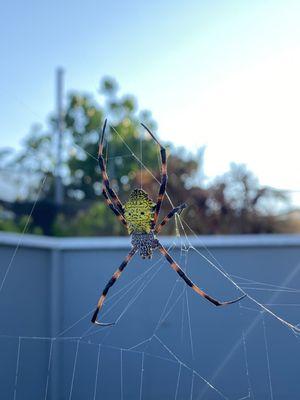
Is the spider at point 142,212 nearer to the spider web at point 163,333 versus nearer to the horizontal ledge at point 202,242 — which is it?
the spider web at point 163,333

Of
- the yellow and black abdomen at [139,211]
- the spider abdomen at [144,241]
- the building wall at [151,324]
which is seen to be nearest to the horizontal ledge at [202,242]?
the building wall at [151,324]

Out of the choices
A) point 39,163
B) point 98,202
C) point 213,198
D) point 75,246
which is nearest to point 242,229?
point 213,198

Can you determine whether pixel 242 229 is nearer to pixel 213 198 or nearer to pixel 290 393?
pixel 213 198

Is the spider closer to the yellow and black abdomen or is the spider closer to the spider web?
the yellow and black abdomen

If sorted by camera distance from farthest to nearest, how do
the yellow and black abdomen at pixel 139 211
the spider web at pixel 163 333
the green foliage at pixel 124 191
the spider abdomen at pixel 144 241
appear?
1. the green foliage at pixel 124 191
2. the spider web at pixel 163 333
3. the spider abdomen at pixel 144 241
4. the yellow and black abdomen at pixel 139 211

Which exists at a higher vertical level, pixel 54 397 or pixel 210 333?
pixel 210 333

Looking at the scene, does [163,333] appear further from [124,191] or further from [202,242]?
[124,191]
